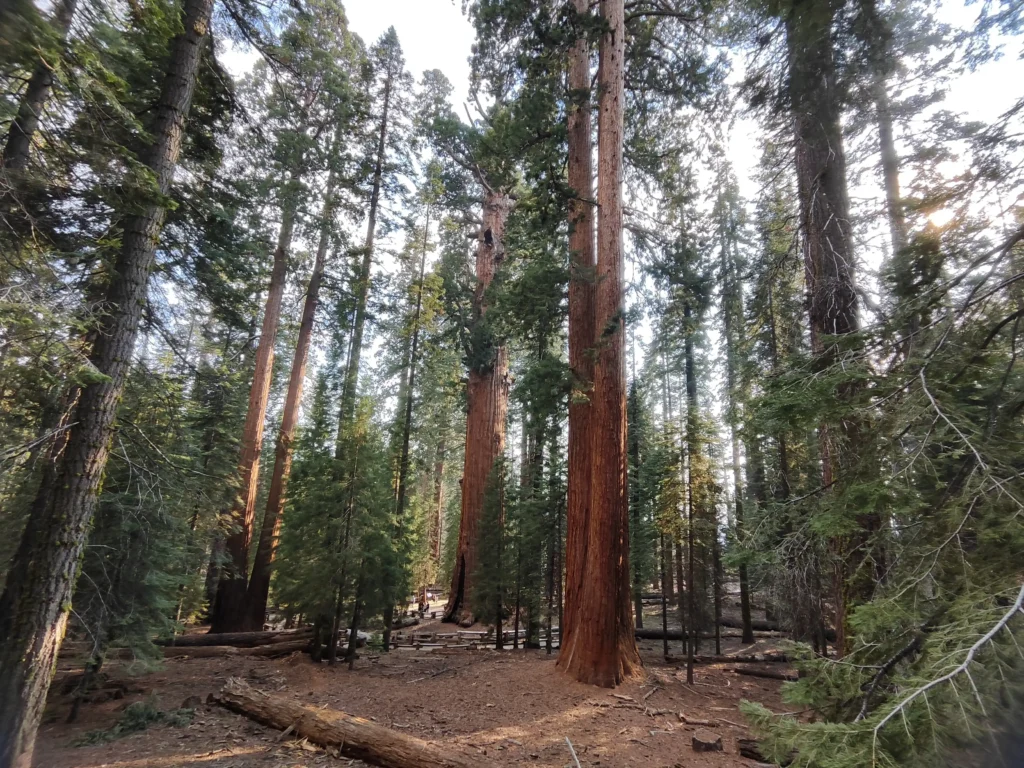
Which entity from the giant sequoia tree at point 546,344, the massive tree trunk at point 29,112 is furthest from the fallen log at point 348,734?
the massive tree trunk at point 29,112

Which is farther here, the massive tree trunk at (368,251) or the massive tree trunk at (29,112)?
the massive tree trunk at (368,251)

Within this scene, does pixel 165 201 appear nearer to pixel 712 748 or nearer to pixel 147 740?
pixel 147 740

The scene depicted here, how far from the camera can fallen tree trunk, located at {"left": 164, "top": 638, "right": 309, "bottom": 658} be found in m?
10.3

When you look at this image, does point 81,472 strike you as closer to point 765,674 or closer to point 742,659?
point 765,674

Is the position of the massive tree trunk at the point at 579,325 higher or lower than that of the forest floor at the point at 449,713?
higher

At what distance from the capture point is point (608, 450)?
7598 mm

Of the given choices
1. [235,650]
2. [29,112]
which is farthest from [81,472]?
[235,650]

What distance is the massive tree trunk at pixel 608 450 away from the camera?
730 cm

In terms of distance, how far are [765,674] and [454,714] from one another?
284 inches

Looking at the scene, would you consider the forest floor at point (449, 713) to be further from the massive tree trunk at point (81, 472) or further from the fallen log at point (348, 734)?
the massive tree trunk at point (81, 472)

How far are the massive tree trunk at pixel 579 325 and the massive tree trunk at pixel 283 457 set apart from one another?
7.35 meters

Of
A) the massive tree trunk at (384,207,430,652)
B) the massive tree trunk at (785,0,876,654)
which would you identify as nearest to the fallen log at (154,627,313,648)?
the massive tree trunk at (384,207,430,652)

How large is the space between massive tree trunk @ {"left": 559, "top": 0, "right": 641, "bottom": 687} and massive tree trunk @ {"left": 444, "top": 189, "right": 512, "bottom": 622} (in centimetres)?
723

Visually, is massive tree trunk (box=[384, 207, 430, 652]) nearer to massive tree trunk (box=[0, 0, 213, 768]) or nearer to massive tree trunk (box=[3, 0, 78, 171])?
massive tree trunk (box=[0, 0, 213, 768])
